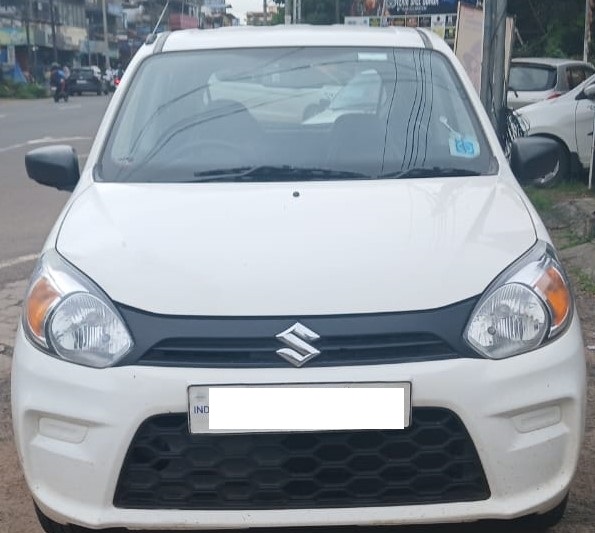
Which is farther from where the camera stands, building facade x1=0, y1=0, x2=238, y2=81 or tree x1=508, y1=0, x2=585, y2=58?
building facade x1=0, y1=0, x2=238, y2=81

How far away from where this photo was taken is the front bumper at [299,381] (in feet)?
8.41

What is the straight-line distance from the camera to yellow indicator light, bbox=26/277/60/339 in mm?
2783

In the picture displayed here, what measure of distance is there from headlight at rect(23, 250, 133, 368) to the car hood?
53mm

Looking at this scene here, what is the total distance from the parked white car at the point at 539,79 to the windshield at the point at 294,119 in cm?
930

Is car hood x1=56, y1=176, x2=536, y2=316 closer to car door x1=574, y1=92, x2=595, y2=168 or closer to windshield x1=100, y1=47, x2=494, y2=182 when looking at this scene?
windshield x1=100, y1=47, x2=494, y2=182

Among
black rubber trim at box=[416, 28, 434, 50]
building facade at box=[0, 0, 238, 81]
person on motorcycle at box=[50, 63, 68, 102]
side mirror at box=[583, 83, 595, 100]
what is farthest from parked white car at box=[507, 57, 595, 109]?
person on motorcycle at box=[50, 63, 68, 102]

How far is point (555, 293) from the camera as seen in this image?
2.82 m

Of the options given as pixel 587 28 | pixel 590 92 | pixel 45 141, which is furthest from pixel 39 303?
pixel 587 28

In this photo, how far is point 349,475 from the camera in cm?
263

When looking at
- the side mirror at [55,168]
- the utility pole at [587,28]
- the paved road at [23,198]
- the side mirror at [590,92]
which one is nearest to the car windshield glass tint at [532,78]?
the side mirror at [590,92]

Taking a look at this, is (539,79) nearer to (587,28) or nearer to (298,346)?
(587,28)

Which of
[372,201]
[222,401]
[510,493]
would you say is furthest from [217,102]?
[510,493]

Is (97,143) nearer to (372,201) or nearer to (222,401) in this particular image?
(372,201)

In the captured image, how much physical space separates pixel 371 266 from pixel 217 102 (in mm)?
1548
